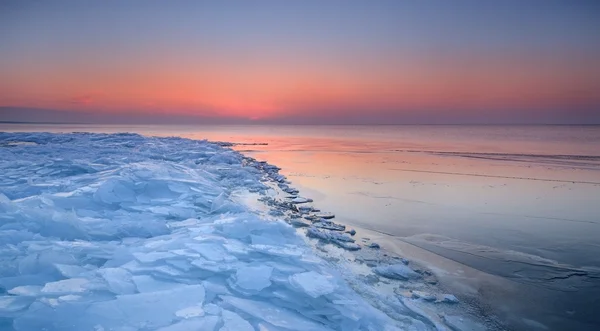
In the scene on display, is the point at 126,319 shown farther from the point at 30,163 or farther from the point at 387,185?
the point at 30,163

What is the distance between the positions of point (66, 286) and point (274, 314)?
1557 mm

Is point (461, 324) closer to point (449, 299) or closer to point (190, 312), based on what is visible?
point (449, 299)

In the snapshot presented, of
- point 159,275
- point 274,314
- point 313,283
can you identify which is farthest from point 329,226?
point 159,275

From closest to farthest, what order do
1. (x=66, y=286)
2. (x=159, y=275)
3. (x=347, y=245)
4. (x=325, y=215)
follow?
(x=66, y=286) < (x=159, y=275) < (x=347, y=245) < (x=325, y=215)

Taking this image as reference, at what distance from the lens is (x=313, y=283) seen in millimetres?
2713

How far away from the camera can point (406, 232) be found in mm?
5191

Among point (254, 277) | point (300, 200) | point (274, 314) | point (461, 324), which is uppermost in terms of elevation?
point (254, 277)

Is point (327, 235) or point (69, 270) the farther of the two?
point (327, 235)

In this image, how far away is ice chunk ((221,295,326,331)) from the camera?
7.38 feet

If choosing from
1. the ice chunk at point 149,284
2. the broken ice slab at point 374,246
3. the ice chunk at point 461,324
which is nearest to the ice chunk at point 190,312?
the ice chunk at point 149,284

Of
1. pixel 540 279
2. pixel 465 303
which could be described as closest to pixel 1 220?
pixel 465 303

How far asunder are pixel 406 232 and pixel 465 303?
2.11m

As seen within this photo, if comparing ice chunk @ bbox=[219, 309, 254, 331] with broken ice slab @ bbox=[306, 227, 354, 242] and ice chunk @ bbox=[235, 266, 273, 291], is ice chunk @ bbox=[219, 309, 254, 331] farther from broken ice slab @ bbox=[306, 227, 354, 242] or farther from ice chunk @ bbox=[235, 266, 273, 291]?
broken ice slab @ bbox=[306, 227, 354, 242]

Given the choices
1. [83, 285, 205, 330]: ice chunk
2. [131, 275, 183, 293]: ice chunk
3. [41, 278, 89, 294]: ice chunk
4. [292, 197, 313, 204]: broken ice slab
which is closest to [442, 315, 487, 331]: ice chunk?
[83, 285, 205, 330]: ice chunk
